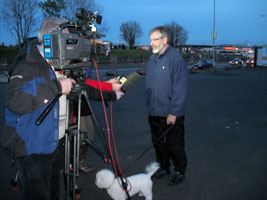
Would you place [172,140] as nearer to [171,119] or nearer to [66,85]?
[171,119]

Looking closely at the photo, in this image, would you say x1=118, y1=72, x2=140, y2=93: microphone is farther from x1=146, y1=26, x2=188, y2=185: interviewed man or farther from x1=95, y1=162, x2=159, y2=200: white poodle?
x1=95, y1=162, x2=159, y2=200: white poodle

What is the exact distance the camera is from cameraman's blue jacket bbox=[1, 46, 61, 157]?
1767 mm

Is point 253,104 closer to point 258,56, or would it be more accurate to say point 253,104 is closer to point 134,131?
point 134,131

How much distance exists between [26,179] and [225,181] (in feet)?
8.81

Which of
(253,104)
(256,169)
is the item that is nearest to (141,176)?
(256,169)

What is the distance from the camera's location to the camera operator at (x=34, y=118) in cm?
178

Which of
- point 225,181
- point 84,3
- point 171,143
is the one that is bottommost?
point 225,181

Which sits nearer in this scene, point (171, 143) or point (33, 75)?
point (33, 75)

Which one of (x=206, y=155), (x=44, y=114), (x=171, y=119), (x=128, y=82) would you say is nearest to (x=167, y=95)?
(x=171, y=119)

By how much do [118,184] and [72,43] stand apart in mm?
1670

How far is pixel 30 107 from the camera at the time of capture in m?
1.77

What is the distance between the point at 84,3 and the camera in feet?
106

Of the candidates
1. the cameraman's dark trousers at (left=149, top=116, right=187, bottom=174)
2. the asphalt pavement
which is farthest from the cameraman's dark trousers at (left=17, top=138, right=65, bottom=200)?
the cameraman's dark trousers at (left=149, top=116, right=187, bottom=174)

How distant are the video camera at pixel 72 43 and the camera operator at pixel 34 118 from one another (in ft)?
0.37
